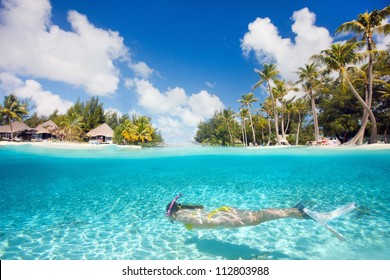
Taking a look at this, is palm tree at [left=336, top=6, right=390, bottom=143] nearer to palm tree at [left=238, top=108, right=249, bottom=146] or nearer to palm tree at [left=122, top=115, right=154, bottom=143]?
palm tree at [left=238, top=108, right=249, bottom=146]

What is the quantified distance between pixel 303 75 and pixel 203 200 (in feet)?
104

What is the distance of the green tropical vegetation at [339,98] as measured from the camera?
78.9ft

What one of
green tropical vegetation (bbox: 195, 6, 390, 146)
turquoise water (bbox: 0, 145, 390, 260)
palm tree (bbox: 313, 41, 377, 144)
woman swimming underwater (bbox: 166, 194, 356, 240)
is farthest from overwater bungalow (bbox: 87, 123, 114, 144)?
woman swimming underwater (bbox: 166, 194, 356, 240)

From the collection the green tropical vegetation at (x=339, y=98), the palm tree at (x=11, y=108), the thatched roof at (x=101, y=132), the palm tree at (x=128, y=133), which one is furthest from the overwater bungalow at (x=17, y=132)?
the green tropical vegetation at (x=339, y=98)

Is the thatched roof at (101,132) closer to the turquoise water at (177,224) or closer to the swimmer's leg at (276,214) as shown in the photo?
the turquoise water at (177,224)

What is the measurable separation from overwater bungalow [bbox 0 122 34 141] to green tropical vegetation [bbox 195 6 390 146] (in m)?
35.3

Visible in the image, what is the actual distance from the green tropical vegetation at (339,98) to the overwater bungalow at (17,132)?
3528 centimetres

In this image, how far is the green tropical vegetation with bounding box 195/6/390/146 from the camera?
78.9 ft

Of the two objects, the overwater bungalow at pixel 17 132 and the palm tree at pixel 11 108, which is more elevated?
the palm tree at pixel 11 108

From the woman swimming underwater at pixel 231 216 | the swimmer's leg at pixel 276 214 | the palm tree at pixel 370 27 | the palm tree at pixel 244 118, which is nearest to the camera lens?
the woman swimming underwater at pixel 231 216

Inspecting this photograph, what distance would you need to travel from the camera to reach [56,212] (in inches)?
295

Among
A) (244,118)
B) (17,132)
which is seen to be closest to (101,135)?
(17,132)

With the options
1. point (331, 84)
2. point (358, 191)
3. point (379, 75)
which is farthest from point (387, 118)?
point (358, 191)

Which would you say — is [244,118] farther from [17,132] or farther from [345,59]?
[17,132]
